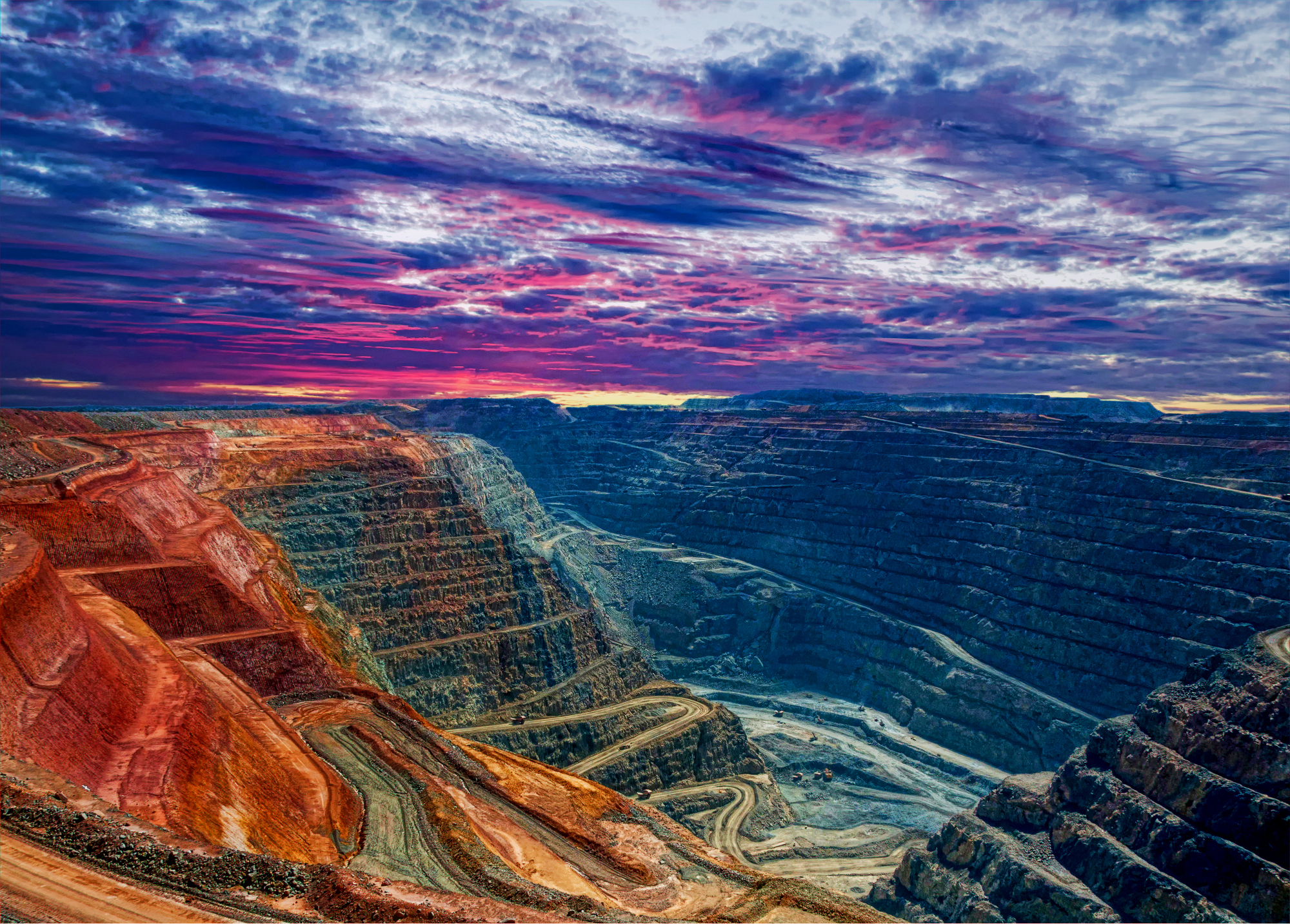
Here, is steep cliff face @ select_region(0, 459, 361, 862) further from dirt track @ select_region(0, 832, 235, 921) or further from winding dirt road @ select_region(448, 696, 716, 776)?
winding dirt road @ select_region(448, 696, 716, 776)

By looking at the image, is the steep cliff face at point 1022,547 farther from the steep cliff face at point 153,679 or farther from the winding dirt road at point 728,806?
the steep cliff face at point 153,679

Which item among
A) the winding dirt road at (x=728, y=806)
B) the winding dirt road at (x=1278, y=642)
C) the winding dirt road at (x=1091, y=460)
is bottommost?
the winding dirt road at (x=728, y=806)

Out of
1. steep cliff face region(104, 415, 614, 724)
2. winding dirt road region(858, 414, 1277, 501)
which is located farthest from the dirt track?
winding dirt road region(858, 414, 1277, 501)

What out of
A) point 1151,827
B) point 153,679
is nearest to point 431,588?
point 153,679

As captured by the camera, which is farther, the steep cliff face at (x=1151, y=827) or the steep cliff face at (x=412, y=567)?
the steep cliff face at (x=412, y=567)

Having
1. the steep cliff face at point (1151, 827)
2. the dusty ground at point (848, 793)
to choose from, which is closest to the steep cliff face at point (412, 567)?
the dusty ground at point (848, 793)

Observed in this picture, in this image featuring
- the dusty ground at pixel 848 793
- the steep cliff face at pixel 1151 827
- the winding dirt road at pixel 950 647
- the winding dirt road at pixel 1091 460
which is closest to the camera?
the steep cliff face at pixel 1151 827
